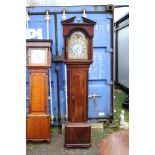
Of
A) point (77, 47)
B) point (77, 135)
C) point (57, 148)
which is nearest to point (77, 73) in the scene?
point (77, 47)

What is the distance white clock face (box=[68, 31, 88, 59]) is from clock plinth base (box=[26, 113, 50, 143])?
91cm

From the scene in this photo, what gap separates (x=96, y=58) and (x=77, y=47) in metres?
0.98

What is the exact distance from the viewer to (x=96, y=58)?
479 cm

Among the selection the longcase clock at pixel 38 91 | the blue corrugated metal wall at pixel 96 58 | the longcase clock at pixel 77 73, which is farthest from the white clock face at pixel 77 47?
the blue corrugated metal wall at pixel 96 58

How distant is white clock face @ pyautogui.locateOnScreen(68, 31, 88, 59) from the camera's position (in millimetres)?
3867

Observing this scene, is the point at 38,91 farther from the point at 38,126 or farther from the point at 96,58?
the point at 96,58

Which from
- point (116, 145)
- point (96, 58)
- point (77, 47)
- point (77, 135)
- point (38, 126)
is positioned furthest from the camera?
point (96, 58)

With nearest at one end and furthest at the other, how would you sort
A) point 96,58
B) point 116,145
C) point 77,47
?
point 116,145 < point 77,47 < point 96,58

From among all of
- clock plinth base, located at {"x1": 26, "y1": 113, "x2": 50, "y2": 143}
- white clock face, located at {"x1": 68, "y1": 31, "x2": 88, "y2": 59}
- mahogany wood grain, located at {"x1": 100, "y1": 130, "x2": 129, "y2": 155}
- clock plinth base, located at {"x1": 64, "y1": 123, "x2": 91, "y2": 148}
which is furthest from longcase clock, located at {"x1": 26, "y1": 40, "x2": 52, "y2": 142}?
mahogany wood grain, located at {"x1": 100, "y1": 130, "x2": 129, "y2": 155}

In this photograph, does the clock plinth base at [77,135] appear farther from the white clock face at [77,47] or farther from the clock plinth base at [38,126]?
the white clock face at [77,47]

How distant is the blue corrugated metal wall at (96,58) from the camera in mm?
4719
